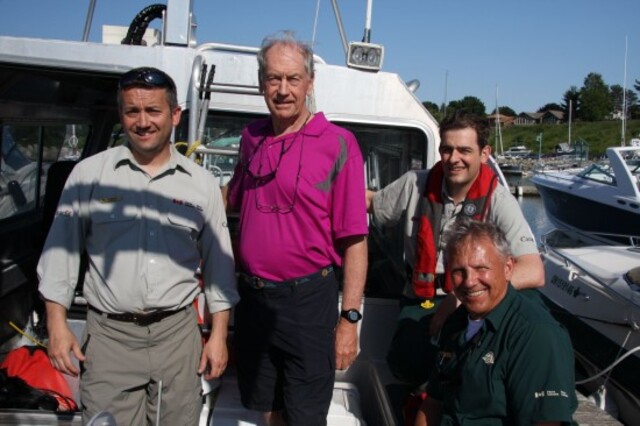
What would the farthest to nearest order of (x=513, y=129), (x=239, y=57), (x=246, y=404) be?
1. (x=513, y=129)
2. (x=239, y=57)
3. (x=246, y=404)

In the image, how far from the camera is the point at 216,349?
2.28 metres

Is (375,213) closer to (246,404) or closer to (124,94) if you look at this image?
(246,404)

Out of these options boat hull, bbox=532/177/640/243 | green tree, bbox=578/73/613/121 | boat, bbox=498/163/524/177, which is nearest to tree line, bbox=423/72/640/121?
green tree, bbox=578/73/613/121

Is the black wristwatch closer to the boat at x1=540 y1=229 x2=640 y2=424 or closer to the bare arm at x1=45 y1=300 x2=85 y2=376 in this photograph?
the bare arm at x1=45 y1=300 x2=85 y2=376

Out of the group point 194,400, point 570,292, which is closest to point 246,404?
point 194,400

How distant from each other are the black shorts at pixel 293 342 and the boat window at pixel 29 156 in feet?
7.74

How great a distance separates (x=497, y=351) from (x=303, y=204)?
0.89m

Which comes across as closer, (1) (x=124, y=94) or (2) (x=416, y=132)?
(1) (x=124, y=94)

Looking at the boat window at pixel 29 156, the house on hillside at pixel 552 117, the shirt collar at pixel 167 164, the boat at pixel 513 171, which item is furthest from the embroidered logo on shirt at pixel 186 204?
the house on hillside at pixel 552 117

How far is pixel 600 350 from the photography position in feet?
16.2

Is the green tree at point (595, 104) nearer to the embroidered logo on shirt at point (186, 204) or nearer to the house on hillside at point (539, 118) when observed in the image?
the house on hillside at point (539, 118)

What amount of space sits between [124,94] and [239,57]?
5.19ft

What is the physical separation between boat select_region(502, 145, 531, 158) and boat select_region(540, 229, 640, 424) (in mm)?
57377

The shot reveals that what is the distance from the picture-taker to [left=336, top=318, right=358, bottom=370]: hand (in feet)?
7.88
